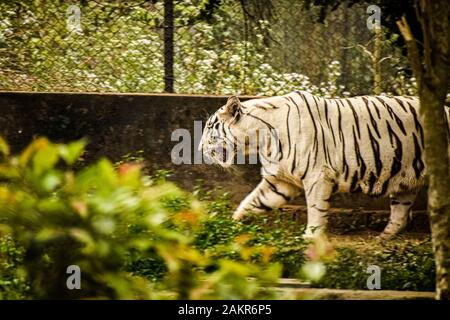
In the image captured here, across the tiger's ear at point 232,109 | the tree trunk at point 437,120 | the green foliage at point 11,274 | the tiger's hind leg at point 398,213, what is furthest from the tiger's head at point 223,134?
the tree trunk at point 437,120

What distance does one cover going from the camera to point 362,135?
823 centimetres

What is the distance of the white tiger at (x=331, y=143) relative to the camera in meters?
8.11

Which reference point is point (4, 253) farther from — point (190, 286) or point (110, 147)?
point (110, 147)

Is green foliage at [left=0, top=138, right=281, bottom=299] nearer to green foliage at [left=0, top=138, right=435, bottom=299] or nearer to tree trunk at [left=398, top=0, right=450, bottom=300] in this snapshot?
green foliage at [left=0, top=138, right=435, bottom=299]

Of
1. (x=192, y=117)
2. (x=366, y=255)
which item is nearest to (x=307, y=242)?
(x=366, y=255)

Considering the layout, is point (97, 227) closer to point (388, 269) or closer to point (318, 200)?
point (388, 269)

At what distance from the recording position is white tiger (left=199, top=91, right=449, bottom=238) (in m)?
8.11

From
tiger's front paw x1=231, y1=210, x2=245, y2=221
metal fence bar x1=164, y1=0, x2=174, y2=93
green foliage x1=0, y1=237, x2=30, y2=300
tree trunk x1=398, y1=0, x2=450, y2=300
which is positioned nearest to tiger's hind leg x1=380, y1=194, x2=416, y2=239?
tiger's front paw x1=231, y1=210, x2=245, y2=221

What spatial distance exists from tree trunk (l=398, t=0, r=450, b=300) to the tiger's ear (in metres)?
2.83

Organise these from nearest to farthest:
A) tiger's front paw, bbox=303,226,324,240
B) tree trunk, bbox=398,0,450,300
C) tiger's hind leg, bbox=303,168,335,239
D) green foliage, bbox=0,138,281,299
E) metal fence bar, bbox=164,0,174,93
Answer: green foliage, bbox=0,138,281,299, tree trunk, bbox=398,0,450,300, tiger's front paw, bbox=303,226,324,240, tiger's hind leg, bbox=303,168,335,239, metal fence bar, bbox=164,0,174,93

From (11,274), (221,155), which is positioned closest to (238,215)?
(221,155)

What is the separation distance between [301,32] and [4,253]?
14.5 feet

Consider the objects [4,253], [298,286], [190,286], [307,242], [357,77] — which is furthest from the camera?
[357,77]

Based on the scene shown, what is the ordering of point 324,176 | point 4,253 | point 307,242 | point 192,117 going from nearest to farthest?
point 4,253, point 307,242, point 324,176, point 192,117
